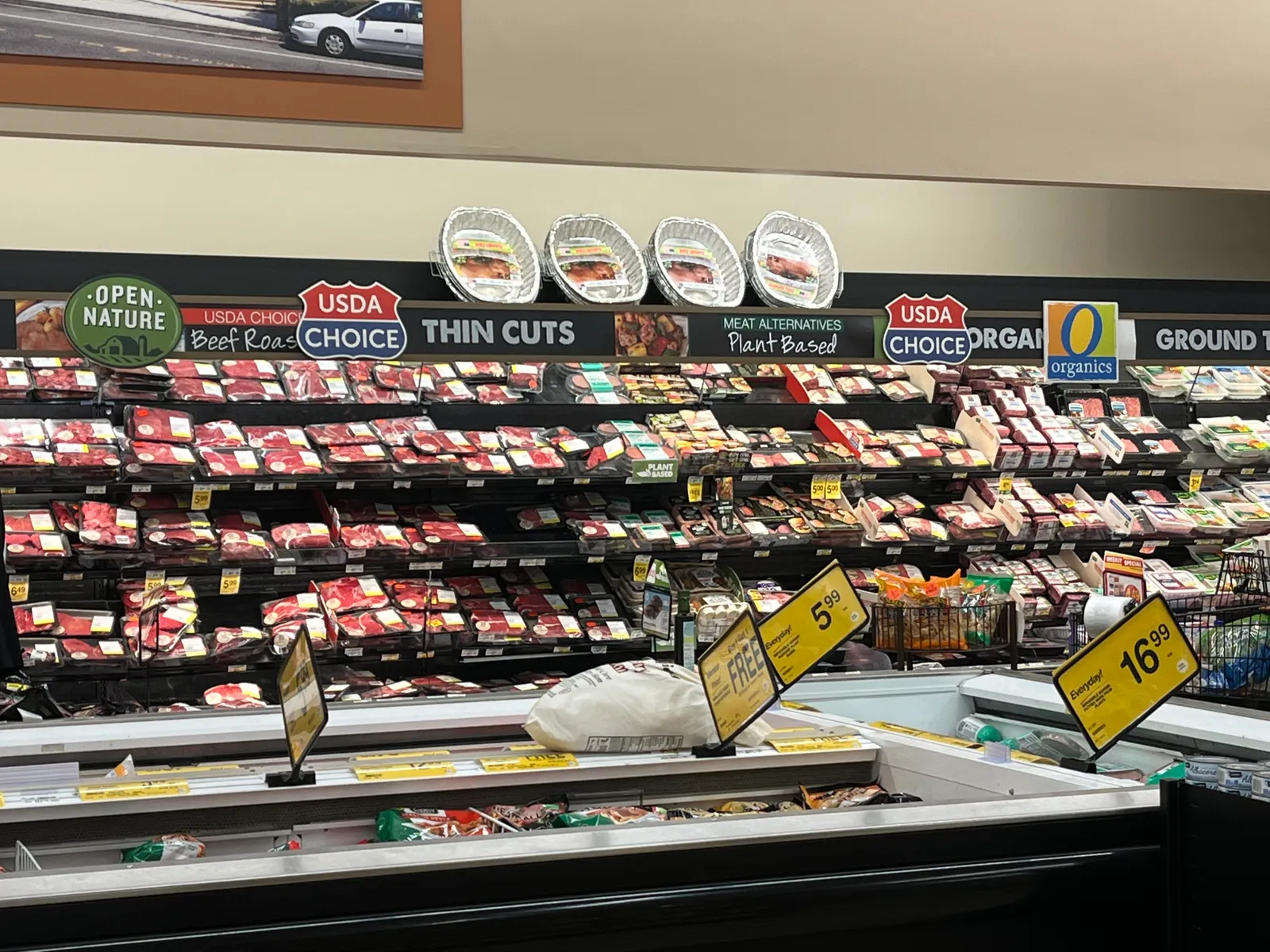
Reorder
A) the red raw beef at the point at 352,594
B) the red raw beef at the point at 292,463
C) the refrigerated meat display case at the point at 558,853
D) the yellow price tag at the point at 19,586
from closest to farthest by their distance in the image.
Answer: the refrigerated meat display case at the point at 558,853 < the yellow price tag at the point at 19,586 < the red raw beef at the point at 292,463 < the red raw beef at the point at 352,594

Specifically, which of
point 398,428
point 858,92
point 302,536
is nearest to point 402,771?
point 858,92

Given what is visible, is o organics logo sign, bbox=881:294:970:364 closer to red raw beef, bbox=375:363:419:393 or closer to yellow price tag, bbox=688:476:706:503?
yellow price tag, bbox=688:476:706:503

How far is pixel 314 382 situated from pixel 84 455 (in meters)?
1.07

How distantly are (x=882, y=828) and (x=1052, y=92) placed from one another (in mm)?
3046

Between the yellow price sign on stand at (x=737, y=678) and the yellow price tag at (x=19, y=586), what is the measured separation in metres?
3.56

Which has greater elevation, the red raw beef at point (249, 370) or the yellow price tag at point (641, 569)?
the red raw beef at point (249, 370)

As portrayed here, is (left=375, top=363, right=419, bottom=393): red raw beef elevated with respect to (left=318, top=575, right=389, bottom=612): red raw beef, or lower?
elevated

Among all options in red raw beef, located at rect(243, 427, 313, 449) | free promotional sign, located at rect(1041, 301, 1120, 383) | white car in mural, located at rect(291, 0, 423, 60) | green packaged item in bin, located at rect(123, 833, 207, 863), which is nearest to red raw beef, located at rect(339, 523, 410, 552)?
red raw beef, located at rect(243, 427, 313, 449)

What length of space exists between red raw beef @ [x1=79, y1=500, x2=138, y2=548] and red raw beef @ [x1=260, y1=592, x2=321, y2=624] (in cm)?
59

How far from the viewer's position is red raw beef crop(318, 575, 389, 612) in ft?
17.8

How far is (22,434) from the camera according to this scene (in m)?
5.07

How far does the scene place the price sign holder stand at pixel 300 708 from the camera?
1927 millimetres

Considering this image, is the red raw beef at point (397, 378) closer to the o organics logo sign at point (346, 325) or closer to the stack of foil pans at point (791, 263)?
the stack of foil pans at point (791, 263)

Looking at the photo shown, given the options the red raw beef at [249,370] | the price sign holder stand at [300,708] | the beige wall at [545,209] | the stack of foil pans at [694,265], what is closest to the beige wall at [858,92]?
the stack of foil pans at [694,265]
